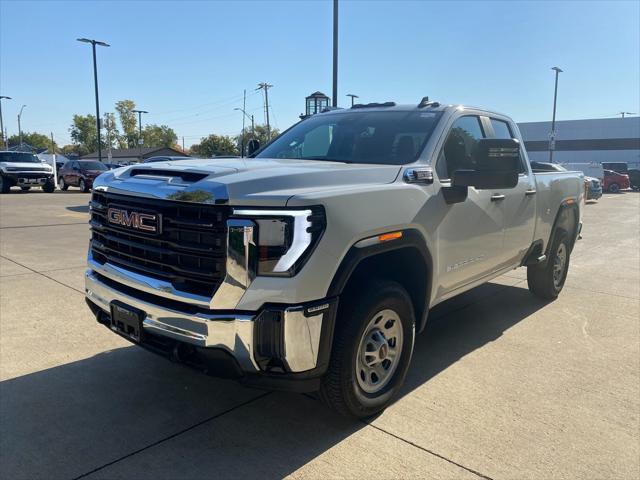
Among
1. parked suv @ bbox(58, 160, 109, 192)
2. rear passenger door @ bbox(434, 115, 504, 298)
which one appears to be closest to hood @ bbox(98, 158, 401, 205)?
rear passenger door @ bbox(434, 115, 504, 298)

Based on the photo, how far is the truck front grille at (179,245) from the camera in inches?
103

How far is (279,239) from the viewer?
8.43 feet

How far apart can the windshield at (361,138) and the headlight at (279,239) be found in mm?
1358

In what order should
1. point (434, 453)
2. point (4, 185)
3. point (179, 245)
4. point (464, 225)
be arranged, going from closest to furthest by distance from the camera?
point (179, 245)
point (434, 453)
point (464, 225)
point (4, 185)

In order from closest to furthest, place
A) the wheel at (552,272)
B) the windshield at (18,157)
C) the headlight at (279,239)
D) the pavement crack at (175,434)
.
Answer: the headlight at (279,239), the pavement crack at (175,434), the wheel at (552,272), the windshield at (18,157)

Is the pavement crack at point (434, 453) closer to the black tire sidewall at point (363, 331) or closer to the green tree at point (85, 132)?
the black tire sidewall at point (363, 331)

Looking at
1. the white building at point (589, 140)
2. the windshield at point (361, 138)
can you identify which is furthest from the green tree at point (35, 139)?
the windshield at point (361, 138)

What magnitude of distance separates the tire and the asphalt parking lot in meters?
0.19

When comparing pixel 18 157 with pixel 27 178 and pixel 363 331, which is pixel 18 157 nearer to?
pixel 27 178

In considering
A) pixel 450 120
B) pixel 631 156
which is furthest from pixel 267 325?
pixel 631 156

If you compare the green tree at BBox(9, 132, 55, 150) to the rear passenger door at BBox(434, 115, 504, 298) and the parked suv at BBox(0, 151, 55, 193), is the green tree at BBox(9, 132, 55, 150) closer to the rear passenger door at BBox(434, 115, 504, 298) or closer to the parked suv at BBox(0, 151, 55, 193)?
the parked suv at BBox(0, 151, 55, 193)

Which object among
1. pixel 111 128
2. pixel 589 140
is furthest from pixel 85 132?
pixel 589 140

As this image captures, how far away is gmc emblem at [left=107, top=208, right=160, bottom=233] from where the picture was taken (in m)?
2.84

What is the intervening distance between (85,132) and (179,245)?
414ft
